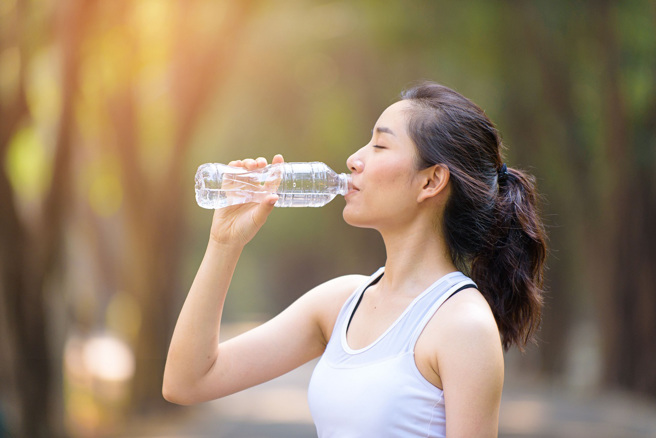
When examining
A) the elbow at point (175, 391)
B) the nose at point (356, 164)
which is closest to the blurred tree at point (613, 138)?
the nose at point (356, 164)

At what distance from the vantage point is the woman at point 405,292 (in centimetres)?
259

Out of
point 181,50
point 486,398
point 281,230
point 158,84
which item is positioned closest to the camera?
point 486,398

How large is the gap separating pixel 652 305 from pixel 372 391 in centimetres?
1268

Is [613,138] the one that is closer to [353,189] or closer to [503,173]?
[503,173]

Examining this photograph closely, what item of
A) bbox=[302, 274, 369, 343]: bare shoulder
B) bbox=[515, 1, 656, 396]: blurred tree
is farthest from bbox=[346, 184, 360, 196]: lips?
bbox=[515, 1, 656, 396]: blurred tree

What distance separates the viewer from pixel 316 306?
311cm

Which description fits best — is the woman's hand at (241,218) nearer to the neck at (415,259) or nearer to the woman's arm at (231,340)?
the woman's arm at (231,340)

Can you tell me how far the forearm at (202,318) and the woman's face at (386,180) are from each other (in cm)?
43

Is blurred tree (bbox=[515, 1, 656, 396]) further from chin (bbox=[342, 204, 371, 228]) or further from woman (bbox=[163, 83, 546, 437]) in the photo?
chin (bbox=[342, 204, 371, 228])

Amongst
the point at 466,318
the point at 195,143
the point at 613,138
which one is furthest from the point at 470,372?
the point at 195,143

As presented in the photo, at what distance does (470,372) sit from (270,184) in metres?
1.00

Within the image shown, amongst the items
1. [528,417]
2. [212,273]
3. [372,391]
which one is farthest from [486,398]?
[528,417]

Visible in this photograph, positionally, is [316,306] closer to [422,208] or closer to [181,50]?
[422,208]

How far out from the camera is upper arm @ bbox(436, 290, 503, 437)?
8.14ft
